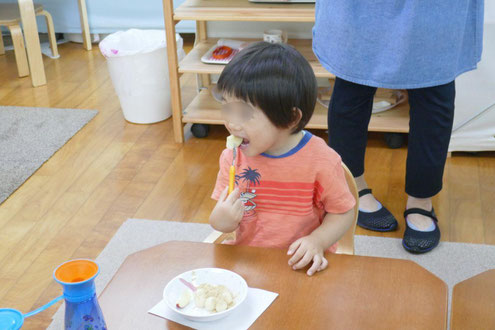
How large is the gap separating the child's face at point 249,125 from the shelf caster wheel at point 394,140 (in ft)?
5.09

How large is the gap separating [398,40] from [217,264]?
94 cm

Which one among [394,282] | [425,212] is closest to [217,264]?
[394,282]

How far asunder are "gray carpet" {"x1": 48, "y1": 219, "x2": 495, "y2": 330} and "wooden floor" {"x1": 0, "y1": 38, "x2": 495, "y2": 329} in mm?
41

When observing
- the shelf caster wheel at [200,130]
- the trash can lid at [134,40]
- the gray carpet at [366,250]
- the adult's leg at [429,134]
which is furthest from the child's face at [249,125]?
the trash can lid at [134,40]

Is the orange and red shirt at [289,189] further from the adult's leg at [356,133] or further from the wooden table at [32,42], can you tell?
the wooden table at [32,42]

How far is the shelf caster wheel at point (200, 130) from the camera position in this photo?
2715 millimetres

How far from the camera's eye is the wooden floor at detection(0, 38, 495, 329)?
195 cm

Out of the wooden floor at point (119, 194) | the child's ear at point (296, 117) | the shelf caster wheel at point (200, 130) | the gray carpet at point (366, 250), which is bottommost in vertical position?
the wooden floor at point (119, 194)

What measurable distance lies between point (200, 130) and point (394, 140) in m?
0.84

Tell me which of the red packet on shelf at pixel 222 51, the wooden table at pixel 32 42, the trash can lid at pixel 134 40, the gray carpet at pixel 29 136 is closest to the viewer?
the gray carpet at pixel 29 136

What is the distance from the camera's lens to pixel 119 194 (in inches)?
90.7

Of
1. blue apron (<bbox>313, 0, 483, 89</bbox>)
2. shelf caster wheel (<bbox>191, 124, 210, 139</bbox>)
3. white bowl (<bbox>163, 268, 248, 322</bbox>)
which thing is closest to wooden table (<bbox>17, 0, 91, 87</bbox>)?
shelf caster wheel (<bbox>191, 124, 210, 139</bbox>)

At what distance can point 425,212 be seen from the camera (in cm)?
197

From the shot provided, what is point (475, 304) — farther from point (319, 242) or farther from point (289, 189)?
point (289, 189)
